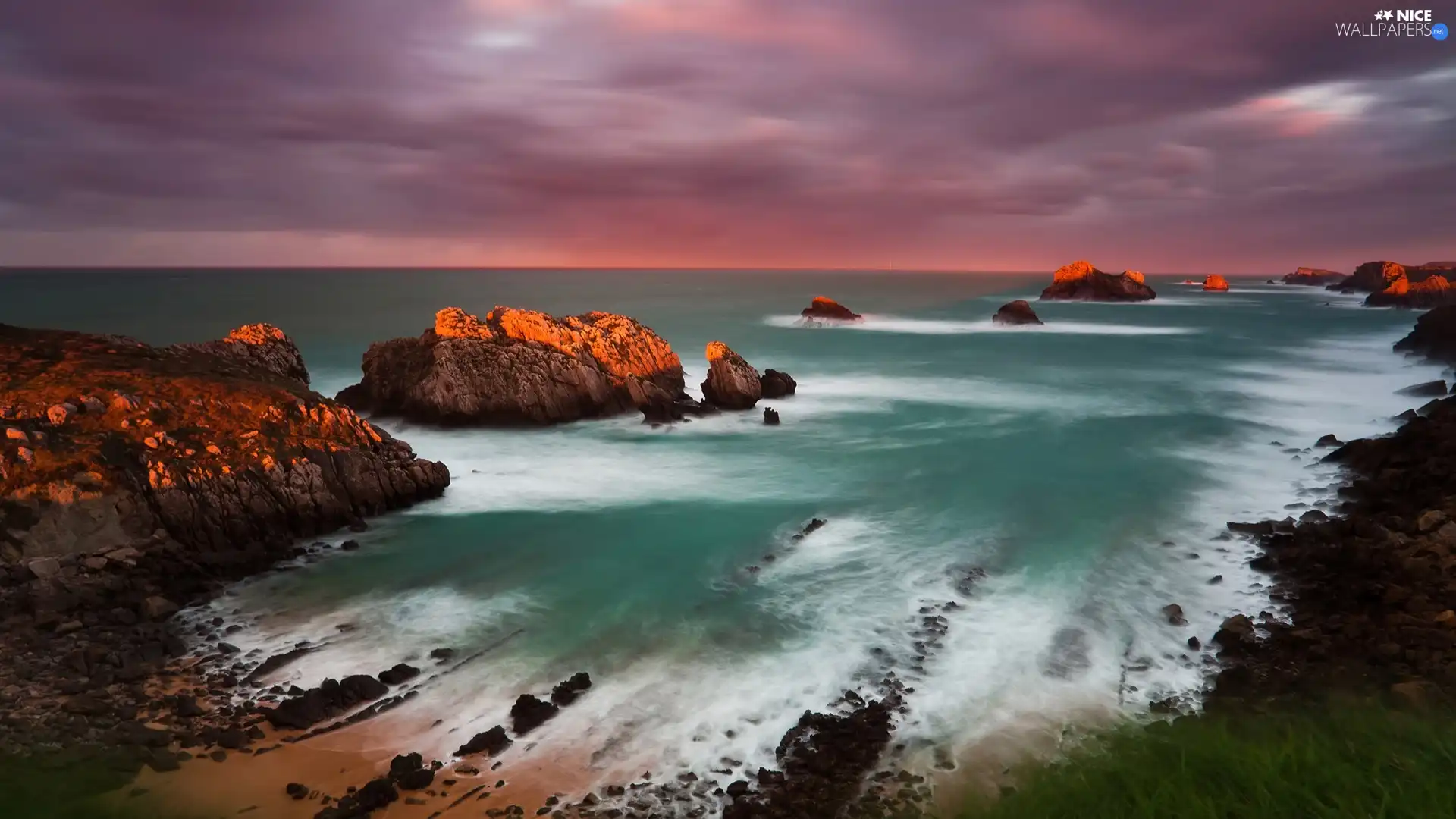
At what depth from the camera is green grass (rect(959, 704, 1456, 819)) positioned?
569cm

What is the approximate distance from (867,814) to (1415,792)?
3.96 m

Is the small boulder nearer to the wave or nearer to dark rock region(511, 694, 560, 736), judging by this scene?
dark rock region(511, 694, 560, 736)

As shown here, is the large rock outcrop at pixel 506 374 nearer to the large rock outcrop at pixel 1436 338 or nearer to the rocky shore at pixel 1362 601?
the rocky shore at pixel 1362 601

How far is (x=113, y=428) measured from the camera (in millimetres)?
13820

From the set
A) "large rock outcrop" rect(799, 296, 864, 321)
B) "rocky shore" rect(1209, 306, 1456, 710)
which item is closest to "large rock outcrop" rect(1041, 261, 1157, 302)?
"large rock outcrop" rect(799, 296, 864, 321)

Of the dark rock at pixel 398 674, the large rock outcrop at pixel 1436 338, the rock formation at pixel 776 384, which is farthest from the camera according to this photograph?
the large rock outcrop at pixel 1436 338

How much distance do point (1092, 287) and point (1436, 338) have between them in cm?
7569

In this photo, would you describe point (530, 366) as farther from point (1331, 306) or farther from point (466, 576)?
point (1331, 306)

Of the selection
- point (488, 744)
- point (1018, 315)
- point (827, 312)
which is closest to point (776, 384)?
point (488, 744)

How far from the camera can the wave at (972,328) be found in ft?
235

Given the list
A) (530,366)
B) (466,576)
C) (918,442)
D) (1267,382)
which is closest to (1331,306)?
(1267,382)

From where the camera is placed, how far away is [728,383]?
93.7 feet

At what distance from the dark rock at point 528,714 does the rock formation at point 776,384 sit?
23072 millimetres

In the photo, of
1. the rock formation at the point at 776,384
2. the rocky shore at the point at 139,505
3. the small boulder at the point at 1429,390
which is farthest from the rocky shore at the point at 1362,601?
the rock formation at the point at 776,384
